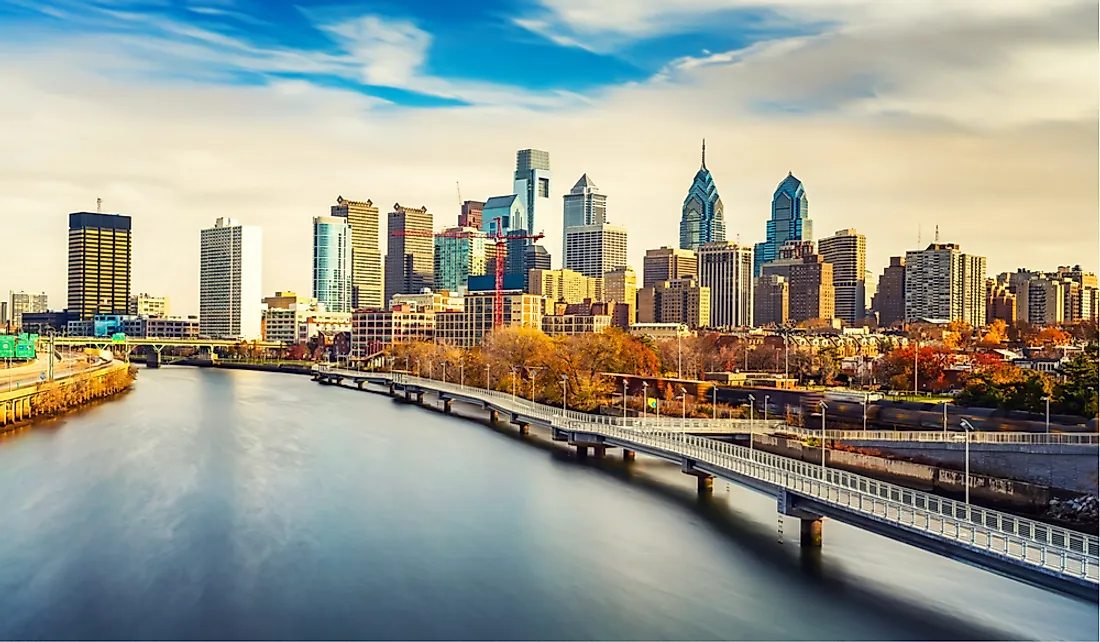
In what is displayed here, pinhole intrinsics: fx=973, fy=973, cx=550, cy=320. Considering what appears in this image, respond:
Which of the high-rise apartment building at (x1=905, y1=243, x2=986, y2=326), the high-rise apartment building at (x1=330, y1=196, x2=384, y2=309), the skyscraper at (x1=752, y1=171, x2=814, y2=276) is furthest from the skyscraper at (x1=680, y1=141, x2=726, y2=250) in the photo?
the high-rise apartment building at (x1=905, y1=243, x2=986, y2=326)

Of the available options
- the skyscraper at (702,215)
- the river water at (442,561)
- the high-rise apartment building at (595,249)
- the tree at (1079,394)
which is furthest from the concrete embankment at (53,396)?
the skyscraper at (702,215)

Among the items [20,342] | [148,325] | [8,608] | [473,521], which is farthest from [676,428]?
[148,325]

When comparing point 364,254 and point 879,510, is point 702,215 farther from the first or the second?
point 879,510

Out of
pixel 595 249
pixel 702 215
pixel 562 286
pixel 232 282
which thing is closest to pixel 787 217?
pixel 702 215

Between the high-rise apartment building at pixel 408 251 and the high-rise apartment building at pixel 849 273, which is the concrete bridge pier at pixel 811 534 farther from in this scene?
the high-rise apartment building at pixel 408 251

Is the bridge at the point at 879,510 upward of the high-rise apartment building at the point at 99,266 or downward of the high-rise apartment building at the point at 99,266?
downward
